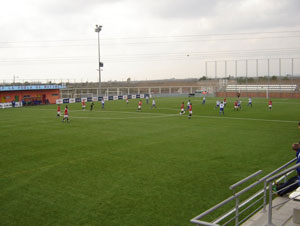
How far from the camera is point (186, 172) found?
38.9 ft

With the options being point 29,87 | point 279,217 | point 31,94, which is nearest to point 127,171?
point 279,217

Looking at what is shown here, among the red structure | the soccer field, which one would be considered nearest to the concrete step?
the soccer field

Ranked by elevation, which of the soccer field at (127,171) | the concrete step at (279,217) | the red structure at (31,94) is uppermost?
the red structure at (31,94)

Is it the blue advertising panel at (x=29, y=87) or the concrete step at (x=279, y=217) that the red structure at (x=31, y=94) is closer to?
the blue advertising panel at (x=29, y=87)

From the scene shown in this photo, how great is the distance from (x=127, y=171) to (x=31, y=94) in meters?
48.6

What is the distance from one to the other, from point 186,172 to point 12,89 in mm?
47784

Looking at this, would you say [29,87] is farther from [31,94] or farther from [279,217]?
[279,217]

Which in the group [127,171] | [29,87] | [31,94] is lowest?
[127,171]

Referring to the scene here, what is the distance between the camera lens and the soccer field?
8.32m

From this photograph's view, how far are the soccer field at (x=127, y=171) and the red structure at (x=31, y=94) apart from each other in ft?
108

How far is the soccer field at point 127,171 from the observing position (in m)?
8.32

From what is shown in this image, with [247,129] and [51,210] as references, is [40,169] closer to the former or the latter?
[51,210]

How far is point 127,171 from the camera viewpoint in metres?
12.1

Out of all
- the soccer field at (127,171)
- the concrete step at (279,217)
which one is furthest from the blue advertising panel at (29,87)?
the concrete step at (279,217)
